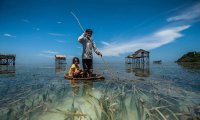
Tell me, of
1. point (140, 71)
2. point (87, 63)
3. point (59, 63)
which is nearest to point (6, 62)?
point (59, 63)

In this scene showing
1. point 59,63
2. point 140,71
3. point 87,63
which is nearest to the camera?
point 87,63

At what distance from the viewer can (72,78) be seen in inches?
328

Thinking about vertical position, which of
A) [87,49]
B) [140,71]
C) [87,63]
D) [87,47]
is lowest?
[140,71]

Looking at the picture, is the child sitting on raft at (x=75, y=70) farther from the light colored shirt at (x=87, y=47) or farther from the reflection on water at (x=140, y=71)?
the reflection on water at (x=140, y=71)

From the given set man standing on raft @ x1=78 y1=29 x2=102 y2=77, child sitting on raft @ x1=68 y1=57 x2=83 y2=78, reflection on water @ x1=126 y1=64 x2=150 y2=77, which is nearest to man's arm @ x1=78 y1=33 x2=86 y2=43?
man standing on raft @ x1=78 y1=29 x2=102 y2=77

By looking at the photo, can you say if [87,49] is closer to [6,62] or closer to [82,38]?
[82,38]

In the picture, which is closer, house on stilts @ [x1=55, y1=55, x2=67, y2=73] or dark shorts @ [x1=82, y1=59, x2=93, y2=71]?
dark shorts @ [x1=82, y1=59, x2=93, y2=71]

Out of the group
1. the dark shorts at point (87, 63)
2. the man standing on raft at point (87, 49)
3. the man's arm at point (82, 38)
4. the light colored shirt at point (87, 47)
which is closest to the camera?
the man's arm at point (82, 38)

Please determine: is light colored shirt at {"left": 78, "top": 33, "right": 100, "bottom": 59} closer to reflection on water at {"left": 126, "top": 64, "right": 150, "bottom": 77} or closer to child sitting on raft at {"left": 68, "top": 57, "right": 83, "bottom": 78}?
child sitting on raft at {"left": 68, "top": 57, "right": 83, "bottom": 78}

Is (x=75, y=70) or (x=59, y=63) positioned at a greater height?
(x=59, y=63)

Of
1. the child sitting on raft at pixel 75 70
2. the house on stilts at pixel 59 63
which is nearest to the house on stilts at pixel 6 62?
the house on stilts at pixel 59 63

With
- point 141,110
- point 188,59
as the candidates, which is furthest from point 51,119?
point 188,59

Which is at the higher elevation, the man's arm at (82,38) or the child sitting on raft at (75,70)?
the man's arm at (82,38)

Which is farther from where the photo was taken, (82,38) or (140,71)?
(140,71)
